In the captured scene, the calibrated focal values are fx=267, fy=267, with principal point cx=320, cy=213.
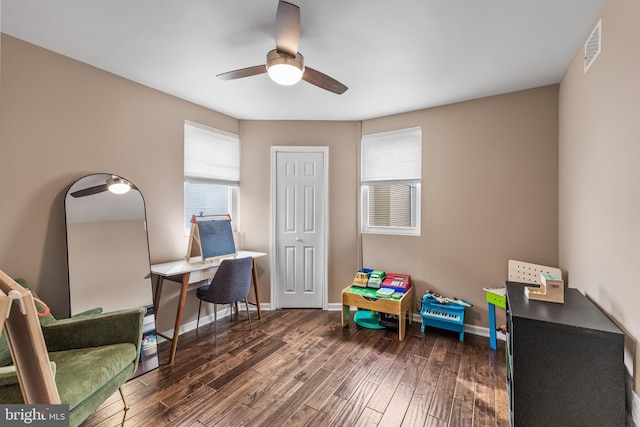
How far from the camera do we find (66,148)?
206 centimetres

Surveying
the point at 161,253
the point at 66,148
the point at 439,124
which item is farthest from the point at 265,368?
the point at 439,124

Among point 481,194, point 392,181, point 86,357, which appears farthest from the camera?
point 392,181

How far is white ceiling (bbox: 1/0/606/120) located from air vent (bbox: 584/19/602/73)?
0.27 ft

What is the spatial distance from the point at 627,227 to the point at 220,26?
246cm

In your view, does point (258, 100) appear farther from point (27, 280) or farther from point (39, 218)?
point (27, 280)

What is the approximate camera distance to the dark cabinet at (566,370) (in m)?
1.18

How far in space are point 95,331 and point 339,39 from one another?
8.20 feet

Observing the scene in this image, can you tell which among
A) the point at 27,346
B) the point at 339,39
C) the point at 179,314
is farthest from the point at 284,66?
the point at 179,314

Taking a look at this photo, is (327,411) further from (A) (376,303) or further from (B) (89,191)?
(B) (89,191)

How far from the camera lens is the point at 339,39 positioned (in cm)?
182

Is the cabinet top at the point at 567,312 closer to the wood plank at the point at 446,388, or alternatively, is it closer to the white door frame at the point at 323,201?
the wood plank at the point at 446,388

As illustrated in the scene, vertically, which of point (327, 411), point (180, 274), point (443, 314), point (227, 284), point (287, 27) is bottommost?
point (327, 411)

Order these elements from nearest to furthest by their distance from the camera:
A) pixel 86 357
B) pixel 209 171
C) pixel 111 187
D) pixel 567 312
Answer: pixel 567 312 → pixel 86 357 → pixel 111 187 → pixel 209 171

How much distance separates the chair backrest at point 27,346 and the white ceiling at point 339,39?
61.6 inches
